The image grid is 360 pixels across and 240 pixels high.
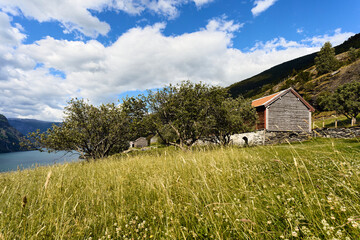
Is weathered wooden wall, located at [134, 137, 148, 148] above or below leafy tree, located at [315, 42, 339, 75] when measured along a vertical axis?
below

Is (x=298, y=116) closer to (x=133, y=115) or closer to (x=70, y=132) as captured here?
(x=133, y=115)

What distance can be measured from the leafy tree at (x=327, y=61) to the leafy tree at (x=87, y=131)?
314 ft

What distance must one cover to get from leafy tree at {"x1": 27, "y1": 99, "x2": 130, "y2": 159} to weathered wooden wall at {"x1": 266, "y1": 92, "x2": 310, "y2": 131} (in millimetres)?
24852

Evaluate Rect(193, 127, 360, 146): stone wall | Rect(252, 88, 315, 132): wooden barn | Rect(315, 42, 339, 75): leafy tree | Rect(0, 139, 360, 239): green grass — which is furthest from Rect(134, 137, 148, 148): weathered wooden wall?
Rect(315, 42, 339, 75): leafy tree

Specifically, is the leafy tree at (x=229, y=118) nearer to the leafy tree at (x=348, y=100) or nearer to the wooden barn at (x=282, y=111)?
the wooden barn at (x=282, y=111)

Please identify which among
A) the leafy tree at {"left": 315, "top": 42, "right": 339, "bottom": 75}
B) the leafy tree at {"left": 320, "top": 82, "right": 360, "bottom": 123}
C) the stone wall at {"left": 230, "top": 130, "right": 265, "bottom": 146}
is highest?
the leafy tree at {"left": 315, "top": 42, "right": 339, "bottom": 75}

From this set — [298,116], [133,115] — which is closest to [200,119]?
[133,115]

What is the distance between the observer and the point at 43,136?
1466cm

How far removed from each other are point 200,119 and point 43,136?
1370 cm

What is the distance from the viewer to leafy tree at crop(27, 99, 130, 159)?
14703 millimetres

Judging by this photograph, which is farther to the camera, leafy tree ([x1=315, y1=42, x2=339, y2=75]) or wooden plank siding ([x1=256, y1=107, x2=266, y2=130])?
leafy tree ([x1=315, y1=42, x2=339, y2=75])

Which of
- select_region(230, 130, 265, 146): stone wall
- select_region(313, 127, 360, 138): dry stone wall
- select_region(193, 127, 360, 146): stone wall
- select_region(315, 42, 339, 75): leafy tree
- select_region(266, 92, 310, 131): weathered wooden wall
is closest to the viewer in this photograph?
select_region(313, 127, 360, 138): dry stone wall

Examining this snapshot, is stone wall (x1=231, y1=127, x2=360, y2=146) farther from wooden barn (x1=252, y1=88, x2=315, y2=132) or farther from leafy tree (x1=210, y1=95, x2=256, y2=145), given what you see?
leafy tree (x1=210, y1=95, x2=256, y2=145)

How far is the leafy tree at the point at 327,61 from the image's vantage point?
76.7m
